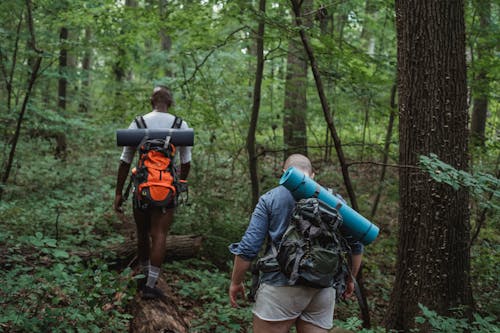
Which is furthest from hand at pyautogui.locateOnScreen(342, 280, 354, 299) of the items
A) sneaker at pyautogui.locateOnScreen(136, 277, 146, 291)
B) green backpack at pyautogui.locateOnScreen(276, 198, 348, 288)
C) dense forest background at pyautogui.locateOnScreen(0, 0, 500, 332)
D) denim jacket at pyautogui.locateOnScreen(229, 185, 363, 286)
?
sneaker at pyautogui.locateOnScreen(136, 277, 146, 291)

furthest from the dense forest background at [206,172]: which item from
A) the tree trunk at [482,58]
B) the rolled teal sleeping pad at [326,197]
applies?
the rolled teal sleeping pad at [326,197]

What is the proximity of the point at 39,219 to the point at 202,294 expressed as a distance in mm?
2994

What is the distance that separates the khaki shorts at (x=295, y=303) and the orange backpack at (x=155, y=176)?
5.23 feet

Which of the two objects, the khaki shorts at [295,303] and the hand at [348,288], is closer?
the khaki shorts at [295,303]

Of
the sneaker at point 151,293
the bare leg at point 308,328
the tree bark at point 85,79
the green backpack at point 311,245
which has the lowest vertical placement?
the sneaker at point 151,293

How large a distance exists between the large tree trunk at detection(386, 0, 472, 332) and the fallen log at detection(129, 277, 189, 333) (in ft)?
8.68

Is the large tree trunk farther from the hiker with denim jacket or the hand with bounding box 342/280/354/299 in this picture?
the hiker with denim jacket

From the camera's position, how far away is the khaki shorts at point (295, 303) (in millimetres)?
3152

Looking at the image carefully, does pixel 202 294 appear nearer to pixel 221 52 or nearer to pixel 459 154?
pixel 459 154

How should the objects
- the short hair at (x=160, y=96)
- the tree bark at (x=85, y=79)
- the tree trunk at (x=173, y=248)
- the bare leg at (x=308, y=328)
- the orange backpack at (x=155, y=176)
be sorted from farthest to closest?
the tree bark at (x=85, y=79) < the tree trunk at (x=173, y=248) < the short hair at (x=160, y=96) < the orange backpack at (x=155, y=176) < the bare leg at (x=308, y=328)

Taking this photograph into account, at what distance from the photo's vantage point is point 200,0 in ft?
25.4

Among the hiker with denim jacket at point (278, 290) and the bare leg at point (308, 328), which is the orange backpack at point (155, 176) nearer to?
the hiker with denim jacket at point (278, 290)

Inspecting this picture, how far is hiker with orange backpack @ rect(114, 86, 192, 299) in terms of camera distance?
439 cm

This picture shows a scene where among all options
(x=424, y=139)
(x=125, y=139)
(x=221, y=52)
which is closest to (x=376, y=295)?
(x=424, y=139)
